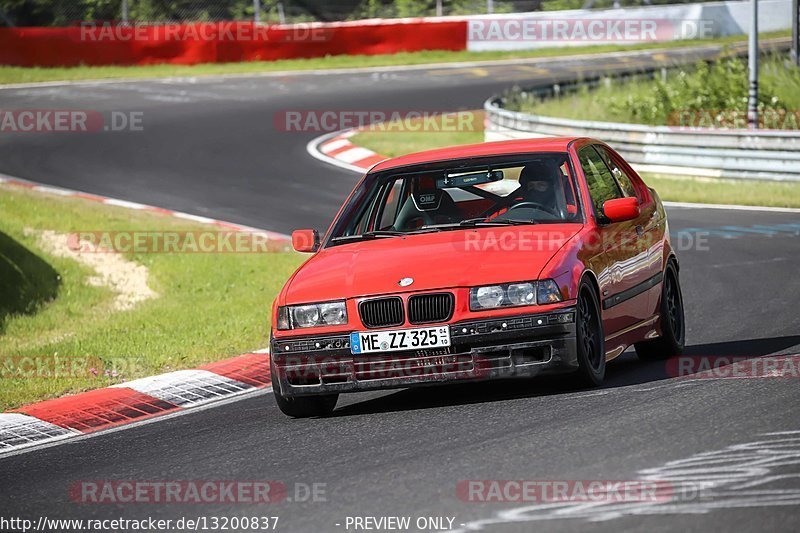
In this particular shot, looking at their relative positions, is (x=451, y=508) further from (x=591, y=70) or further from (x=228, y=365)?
(x=591, y=70)

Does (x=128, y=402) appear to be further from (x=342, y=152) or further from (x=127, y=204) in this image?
(x=342, y=152)

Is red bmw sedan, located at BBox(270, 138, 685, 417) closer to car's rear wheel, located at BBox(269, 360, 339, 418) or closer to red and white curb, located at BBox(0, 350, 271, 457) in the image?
car's rear wheel, located at BBox(269, 360, 339, 418)

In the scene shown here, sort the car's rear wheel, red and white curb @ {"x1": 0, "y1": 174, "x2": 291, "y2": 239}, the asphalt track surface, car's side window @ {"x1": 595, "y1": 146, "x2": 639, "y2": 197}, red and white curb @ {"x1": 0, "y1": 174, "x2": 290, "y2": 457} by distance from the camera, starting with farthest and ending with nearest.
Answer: red and white curb @ {"x1": 0, "y1": 174, "x2": 291, "y2": 239} → car's side window @ {"x1": 595, "y1": 146, "x2": 639, "y2": 197} → red and white curb @ {"x1": 0, "y1": 174, "x2": 290, "y2": 457} → the car's rear wheel → the asphalt track surface

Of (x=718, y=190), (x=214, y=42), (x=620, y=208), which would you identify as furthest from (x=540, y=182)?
(x=214, y=42)

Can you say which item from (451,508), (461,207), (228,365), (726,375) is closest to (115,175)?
(228,365)

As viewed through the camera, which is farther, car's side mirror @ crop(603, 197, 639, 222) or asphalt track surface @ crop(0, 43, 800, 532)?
car's side mirror @ crop(603, 197, 639, 222)

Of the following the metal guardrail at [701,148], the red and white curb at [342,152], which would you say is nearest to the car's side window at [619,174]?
the metal guardrail at [701,148]

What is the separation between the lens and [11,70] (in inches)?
1363

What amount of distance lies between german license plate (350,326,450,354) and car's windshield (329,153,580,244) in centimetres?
106

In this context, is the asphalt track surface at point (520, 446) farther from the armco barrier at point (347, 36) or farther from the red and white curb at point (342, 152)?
A: the armco barrier at point (347, 36)

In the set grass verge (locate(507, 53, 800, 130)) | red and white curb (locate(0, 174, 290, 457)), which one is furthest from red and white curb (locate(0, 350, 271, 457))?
grass verge (locate(507, 53, 800, 130))

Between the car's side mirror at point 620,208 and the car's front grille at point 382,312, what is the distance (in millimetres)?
1488

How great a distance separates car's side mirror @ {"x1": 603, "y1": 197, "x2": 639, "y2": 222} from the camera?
7992 millimetres

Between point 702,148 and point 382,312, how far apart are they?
1440cm
